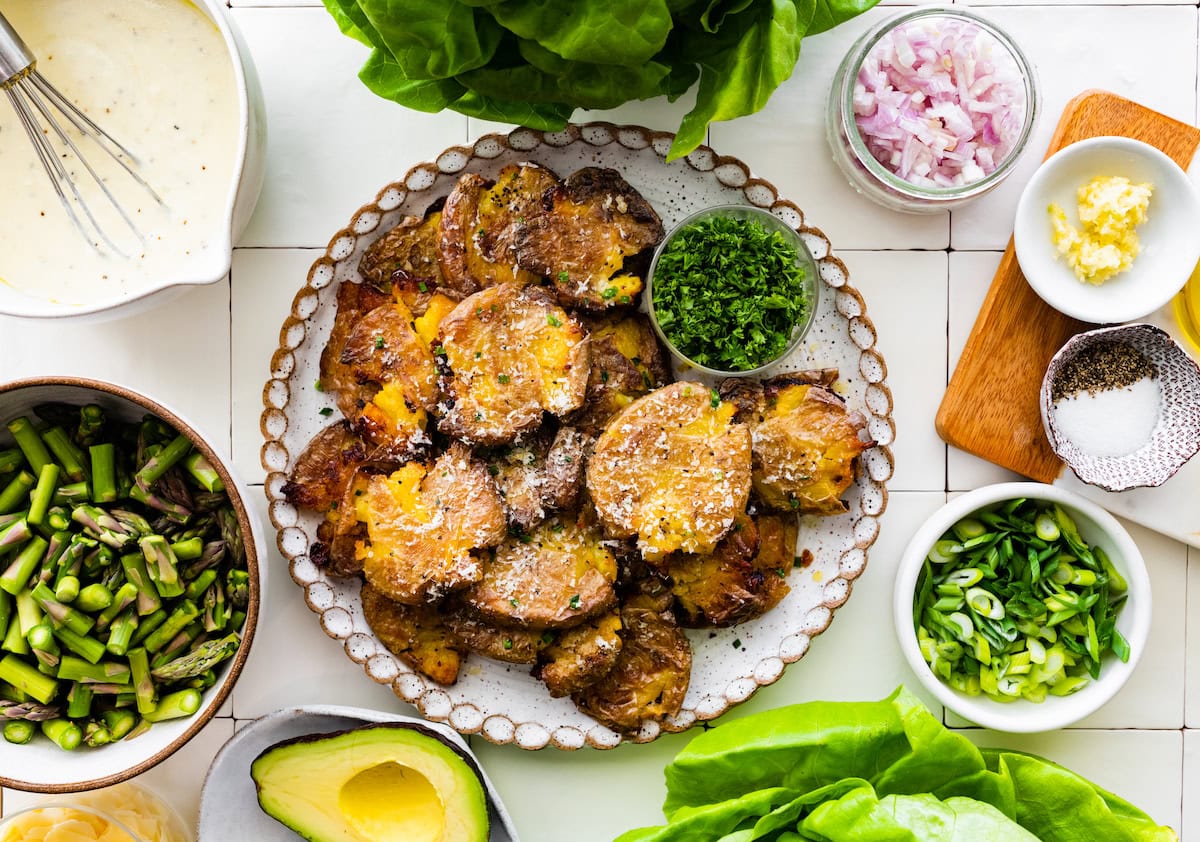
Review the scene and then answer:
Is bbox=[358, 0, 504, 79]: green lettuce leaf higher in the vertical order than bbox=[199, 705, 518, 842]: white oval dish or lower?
higher

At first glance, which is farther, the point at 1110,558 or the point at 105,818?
the point at 1110,558

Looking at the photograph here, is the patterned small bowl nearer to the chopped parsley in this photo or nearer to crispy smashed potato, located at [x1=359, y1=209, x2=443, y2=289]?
the chopped parsley

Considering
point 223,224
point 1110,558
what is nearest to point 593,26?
point 223,224

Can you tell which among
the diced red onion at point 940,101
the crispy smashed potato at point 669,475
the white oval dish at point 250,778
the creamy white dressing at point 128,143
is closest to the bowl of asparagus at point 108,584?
the white oval dish at point 250,778

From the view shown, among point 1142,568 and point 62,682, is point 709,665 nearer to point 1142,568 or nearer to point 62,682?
point 1142,568

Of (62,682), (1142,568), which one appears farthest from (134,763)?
(1142,568)

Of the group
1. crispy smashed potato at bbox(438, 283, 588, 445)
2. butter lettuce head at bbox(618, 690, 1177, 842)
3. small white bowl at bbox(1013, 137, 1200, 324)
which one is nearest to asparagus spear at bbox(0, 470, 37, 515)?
crispy smashed potato at bbox(438, 283, 588, 445)

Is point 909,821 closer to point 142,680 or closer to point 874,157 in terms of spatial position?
point 874,157
